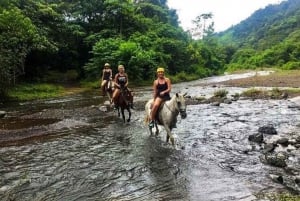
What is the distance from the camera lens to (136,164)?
10.2m

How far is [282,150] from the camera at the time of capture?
11.4 m

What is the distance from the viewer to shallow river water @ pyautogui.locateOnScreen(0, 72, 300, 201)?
7.96 m

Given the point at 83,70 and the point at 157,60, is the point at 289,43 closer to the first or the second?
the point at 157,60

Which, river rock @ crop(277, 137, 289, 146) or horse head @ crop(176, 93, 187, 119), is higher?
horse head @ crop(176, 93, 187, 119)

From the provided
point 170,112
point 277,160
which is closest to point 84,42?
point 170,112

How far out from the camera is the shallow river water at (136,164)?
7957 mm

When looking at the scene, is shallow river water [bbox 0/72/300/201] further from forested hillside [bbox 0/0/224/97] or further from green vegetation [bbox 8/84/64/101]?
green vegetation [bbox 8/84/64/101]

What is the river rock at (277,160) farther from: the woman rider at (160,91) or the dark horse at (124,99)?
the dark horse at (124,99)

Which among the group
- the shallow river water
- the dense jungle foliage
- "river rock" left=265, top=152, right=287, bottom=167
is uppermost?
→ the dense jungle foliage

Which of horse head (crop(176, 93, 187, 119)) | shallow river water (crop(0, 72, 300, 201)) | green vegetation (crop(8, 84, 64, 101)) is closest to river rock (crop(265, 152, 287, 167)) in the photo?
shallow river water (crop(0, 72, 300, 201))

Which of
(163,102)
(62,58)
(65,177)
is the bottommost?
(65,177)

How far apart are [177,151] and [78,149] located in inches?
132

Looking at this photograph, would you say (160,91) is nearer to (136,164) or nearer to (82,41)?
(136,164)

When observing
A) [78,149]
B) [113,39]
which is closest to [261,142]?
[78,149]
